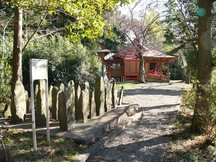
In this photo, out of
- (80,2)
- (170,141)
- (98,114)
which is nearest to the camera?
(80,2)

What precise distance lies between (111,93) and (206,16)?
429 centimetres

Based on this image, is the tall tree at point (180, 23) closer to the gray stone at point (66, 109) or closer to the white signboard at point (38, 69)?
the gray stone at point (66, 109)

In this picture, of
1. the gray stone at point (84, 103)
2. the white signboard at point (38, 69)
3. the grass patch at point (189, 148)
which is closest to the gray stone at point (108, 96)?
the gray stone at point (84, 103)

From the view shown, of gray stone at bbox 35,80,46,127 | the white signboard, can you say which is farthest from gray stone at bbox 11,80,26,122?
the white signboard

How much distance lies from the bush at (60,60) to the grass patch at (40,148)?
811 centimetres

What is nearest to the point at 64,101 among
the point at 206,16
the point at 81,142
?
the point at 81,142

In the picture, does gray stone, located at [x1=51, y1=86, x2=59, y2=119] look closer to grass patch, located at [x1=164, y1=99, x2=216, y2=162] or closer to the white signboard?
the white signboard

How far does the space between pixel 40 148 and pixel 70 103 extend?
1551 millimetres

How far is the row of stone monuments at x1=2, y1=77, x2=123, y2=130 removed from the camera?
6641mm

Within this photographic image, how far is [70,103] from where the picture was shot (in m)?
6.81

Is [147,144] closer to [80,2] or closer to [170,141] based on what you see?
[170,141]

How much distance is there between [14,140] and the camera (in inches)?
233

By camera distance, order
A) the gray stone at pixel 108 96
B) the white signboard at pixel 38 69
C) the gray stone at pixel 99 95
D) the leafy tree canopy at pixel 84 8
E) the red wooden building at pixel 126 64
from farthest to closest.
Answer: the red wooden building at pixel 126 64
the gray stone at pixel 108 96
the gray stone at pixel 99 95
the leafy tree canopy at pixel 84 8
the white signboard at pixel 38 69

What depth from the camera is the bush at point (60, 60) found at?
1459cm
